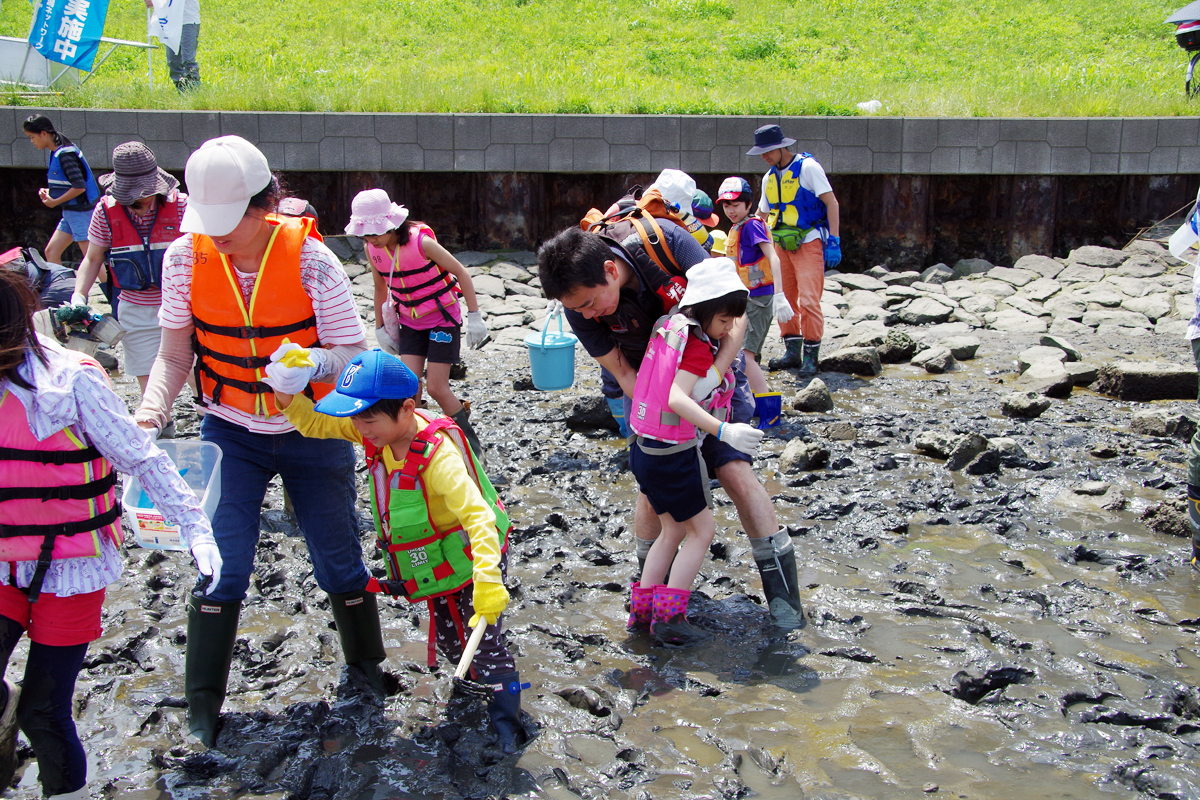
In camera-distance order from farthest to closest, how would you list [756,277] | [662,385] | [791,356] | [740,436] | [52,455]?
[791,356], [756,277], [662,385], [740,436], [52,455]

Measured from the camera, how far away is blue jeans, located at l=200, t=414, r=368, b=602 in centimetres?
302

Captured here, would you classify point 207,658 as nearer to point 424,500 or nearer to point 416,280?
point 424,500

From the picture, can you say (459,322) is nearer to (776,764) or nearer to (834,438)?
(834,438)

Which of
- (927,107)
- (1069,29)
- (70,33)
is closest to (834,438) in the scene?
(927,107)

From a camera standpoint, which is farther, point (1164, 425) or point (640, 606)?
point (1164, 425)

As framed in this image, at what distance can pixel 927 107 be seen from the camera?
39.9 feet

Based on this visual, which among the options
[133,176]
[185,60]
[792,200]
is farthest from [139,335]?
[185,60]

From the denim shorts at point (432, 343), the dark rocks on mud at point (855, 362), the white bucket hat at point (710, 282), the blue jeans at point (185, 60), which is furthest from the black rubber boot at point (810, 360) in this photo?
the blue jeans at point (185, 60)

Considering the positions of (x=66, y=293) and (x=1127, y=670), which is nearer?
(x=1127, y=670)

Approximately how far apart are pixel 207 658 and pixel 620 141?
901 centimetres

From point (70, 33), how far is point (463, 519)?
1235 cm

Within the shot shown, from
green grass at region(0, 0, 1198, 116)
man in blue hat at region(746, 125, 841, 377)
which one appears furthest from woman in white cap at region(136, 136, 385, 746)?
green grass at region(0, 0, 1198, 116)

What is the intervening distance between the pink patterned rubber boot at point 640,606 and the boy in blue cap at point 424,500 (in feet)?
2.62

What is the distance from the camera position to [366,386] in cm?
275
